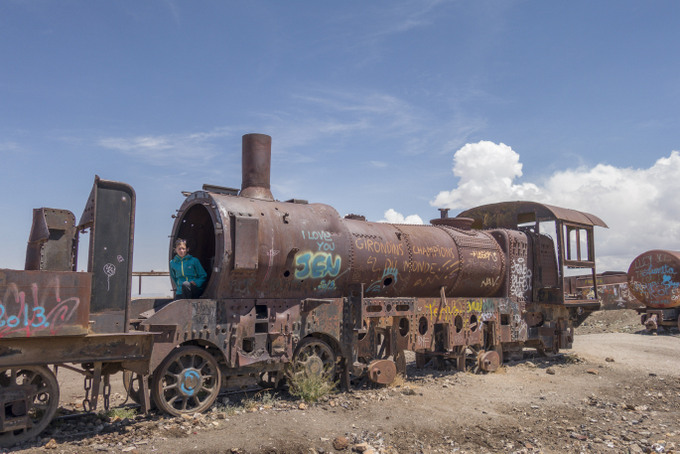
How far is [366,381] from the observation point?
9.67 metres

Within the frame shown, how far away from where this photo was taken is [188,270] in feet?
27.1

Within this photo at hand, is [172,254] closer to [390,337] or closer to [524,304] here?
[390,337]

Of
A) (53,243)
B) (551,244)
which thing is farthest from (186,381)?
(551,244)

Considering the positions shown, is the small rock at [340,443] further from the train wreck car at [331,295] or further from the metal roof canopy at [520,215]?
the metal roof canopy at [520,215]

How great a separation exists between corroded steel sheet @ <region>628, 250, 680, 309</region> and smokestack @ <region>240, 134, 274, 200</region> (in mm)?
15839

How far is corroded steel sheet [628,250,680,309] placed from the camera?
18.5 metres

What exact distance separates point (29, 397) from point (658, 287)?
19611mm

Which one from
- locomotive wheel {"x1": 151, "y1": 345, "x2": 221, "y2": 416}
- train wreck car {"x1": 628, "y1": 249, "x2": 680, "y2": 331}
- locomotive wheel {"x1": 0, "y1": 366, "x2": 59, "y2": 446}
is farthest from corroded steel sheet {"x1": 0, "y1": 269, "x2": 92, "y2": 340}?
train wreck car {"x1": 628, "y1": 249, "x2": 680, "y2": 331}

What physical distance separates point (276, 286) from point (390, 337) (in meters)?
2.64

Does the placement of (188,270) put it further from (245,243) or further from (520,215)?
(520,215)

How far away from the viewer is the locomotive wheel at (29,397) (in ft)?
19.8

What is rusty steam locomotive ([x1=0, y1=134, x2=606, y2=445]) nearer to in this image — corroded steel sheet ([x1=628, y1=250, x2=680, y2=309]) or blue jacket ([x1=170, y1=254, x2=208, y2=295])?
blue jacket ([x1=170, y1=254, x2=208, y2=295])

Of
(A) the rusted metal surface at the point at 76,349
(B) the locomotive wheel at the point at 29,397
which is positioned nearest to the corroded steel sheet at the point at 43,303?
(A) the rusted metal surface at the point at 76,349

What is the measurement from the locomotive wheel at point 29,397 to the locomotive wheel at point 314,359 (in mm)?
3457
